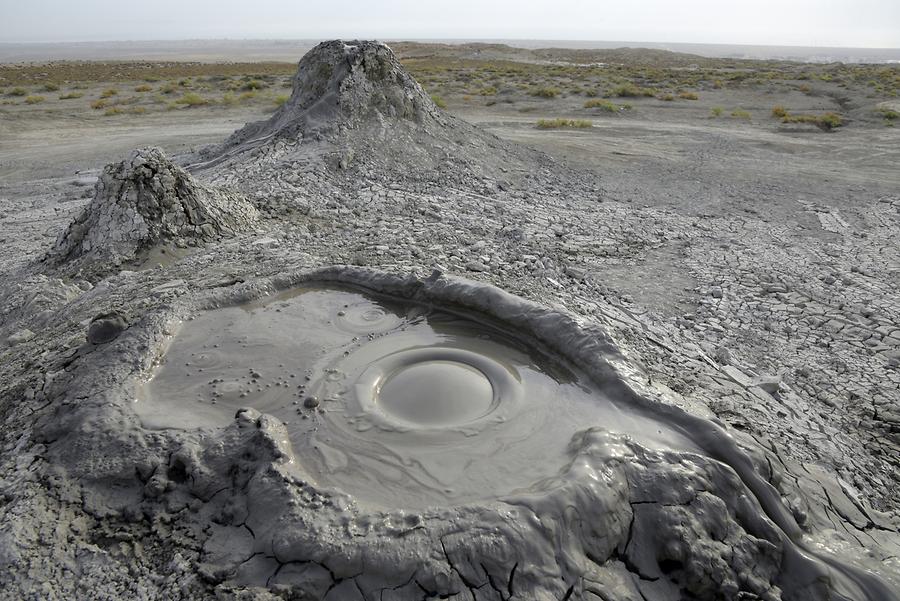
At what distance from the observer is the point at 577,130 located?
16.2 meters

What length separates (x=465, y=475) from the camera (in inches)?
120

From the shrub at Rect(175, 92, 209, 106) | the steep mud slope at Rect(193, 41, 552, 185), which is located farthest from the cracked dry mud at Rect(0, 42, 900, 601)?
the shrub at Rect(175, 92, 209, 106)

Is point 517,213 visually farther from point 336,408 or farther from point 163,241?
point 336,408

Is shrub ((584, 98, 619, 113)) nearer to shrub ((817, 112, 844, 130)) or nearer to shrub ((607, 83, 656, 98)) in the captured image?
shrub ((607, 83, 656, 98))

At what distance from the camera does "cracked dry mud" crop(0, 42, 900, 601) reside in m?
2.57

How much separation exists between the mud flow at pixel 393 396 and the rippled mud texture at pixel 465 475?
0.01m

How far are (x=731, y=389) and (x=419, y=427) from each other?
268 centimetres

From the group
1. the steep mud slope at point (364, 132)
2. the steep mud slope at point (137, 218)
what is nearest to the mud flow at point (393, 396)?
the steep mud slope at point (137, 218)

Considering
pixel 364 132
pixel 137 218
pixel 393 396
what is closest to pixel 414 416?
pixel 393 396

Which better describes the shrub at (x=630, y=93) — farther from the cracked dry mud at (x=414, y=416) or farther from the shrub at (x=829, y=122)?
the cracked dry mud at (x=414, y=416)

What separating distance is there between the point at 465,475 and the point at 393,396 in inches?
35.3

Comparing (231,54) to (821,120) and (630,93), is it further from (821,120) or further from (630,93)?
(821,120)

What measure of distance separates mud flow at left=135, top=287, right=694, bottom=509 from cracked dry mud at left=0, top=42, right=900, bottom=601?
22 mm

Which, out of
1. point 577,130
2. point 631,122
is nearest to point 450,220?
point 577,130
